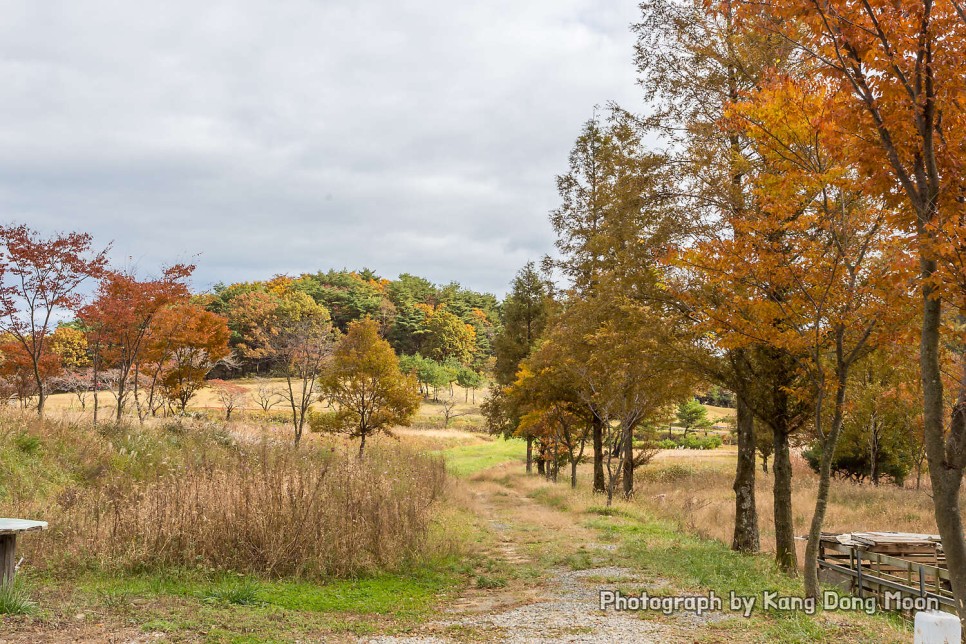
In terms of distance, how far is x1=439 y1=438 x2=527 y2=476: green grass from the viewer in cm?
3290

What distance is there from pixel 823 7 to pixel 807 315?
435 cm

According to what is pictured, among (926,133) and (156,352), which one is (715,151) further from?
(156,352)

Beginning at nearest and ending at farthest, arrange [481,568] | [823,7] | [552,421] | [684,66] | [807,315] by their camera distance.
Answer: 1. [823,7]
2. [807,315]
3. [481,568]
4. [684,66]
5. [552,421]

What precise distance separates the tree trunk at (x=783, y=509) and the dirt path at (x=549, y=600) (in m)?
2.62

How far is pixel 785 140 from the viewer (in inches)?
283

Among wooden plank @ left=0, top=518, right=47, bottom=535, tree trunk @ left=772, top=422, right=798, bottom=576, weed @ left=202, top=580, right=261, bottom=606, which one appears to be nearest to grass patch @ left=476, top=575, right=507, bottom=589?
weed @ left=202, top=580, right=261, bottom=606

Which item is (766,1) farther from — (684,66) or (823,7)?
(684,66)

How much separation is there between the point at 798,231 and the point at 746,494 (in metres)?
5.35

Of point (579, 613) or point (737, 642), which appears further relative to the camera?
point (579, 613)

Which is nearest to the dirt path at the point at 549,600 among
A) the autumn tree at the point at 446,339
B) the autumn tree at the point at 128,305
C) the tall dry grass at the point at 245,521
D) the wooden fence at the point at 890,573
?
the tall dry grass at the point at 245,521

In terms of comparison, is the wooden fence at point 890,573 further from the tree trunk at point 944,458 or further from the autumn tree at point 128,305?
the autumn tree at point 128,305

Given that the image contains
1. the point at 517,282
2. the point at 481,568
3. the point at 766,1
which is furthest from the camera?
the point at 517,282

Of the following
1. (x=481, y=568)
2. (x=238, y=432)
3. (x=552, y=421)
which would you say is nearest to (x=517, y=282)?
(x=552, y=421)

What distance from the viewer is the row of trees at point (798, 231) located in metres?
4.31
